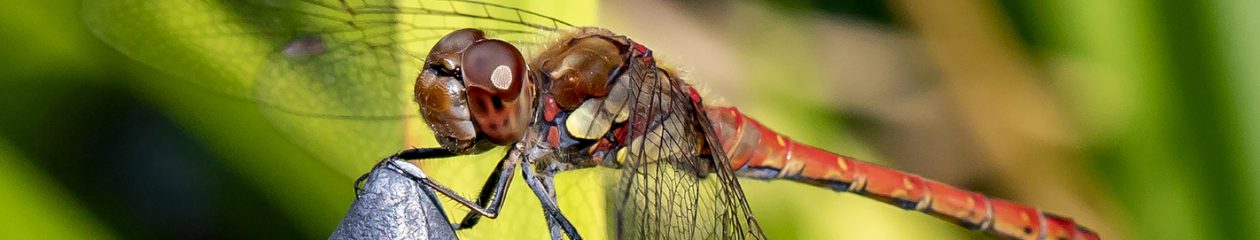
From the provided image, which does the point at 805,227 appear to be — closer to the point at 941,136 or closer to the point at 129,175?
the point at 941,136

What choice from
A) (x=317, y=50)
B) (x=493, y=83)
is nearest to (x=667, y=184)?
(x=493, y=83)

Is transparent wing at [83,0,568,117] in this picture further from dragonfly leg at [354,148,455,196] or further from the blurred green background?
dragonfly leg at [354,148,455,196]

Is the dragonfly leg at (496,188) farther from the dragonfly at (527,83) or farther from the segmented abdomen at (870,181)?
the segmented abdomen at (870,181)

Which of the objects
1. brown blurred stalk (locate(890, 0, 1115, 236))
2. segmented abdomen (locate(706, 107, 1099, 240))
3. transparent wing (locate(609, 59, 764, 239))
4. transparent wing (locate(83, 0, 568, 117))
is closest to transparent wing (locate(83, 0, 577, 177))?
transparent wing (locate(83, 0, 568, 117))

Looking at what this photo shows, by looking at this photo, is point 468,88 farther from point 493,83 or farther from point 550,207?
point 550,207

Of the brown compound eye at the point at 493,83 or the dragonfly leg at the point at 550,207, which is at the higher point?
the brown compound eye at the point at 493,83

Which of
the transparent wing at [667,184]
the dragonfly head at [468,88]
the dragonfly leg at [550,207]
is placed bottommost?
the dragonfly leg at [550,207]

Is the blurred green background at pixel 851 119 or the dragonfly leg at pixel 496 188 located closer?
the dragonfly leg at pixel 496 188

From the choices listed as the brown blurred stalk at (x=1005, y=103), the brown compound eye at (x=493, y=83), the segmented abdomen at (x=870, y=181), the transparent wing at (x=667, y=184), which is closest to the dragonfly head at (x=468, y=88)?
the brown compound eye at (x=493, y=83)
